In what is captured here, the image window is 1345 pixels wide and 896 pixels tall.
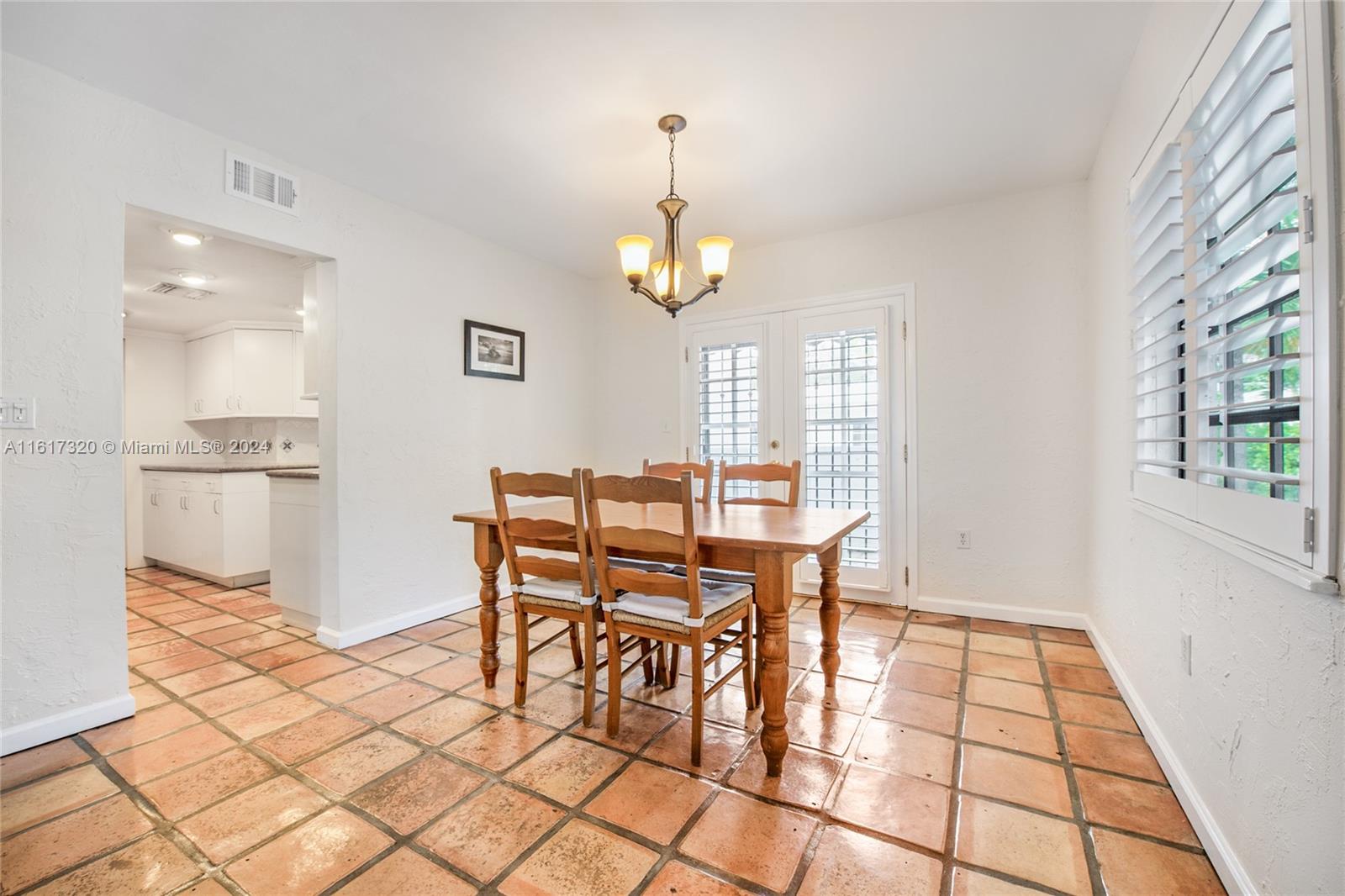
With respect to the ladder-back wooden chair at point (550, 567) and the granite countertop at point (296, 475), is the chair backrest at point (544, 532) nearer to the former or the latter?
the ladder-back wooden chair at point (550, 567)

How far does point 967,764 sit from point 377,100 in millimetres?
3277

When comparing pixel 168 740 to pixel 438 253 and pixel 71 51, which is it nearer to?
pixel 71 51

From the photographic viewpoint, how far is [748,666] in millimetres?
2107

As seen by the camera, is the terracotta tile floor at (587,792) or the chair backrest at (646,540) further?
the chair backrest at (646,540)

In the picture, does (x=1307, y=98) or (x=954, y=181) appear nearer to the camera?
(x=1307, y=98)

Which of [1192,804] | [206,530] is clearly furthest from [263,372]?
[1192,804]

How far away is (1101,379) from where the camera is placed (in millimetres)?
2719

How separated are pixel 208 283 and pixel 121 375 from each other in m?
2.34

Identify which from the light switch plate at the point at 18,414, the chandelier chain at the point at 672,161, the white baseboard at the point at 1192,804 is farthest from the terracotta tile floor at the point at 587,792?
the chandelier chain at the point at 672,161

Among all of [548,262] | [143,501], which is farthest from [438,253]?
[143,501]

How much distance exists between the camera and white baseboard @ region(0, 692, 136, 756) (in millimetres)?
1921

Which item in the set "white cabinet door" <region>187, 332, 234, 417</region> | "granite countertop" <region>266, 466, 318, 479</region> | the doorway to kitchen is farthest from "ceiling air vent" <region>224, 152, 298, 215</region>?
"white cabinet door" <region>187, 332, 234, 417</region>

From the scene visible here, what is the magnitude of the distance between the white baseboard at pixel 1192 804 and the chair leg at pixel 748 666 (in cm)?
126

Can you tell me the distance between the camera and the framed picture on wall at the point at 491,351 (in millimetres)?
3645
